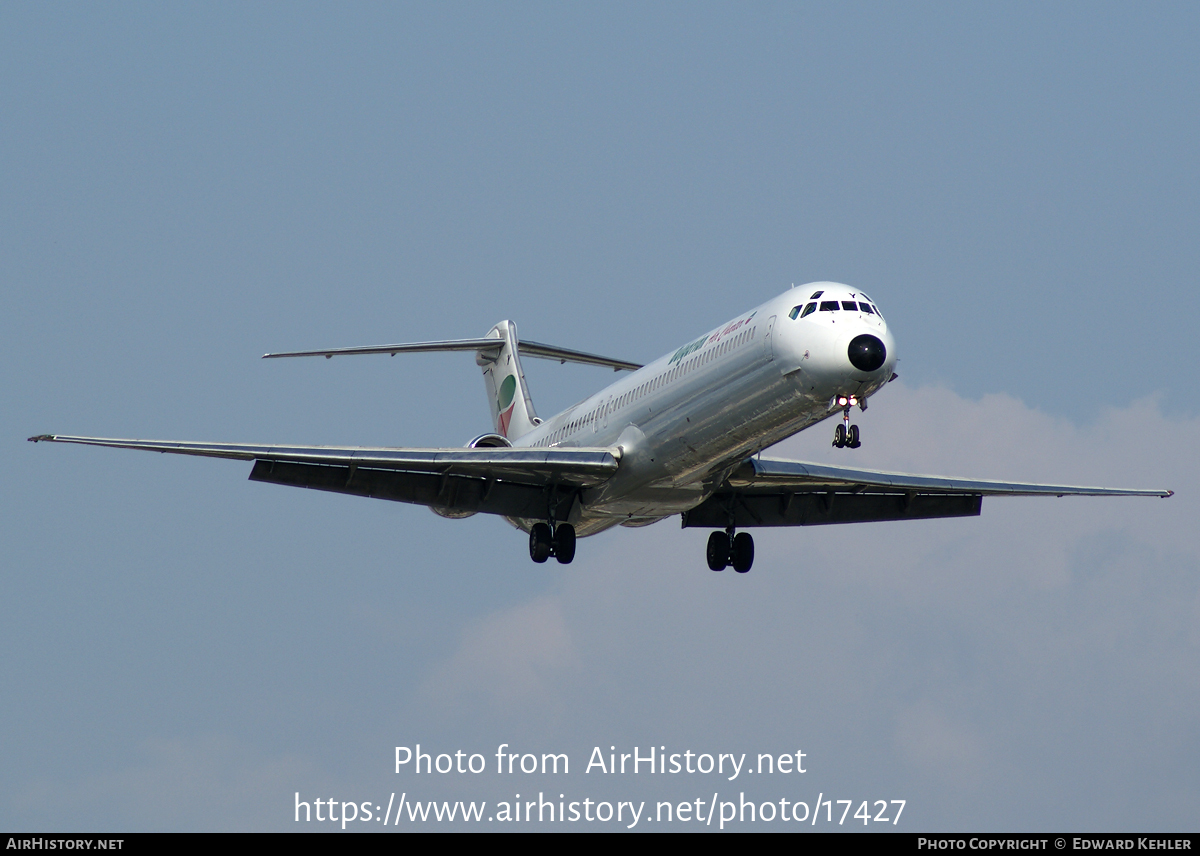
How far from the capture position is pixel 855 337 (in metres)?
25.8

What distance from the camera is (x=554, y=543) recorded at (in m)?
31.8

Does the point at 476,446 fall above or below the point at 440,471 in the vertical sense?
above

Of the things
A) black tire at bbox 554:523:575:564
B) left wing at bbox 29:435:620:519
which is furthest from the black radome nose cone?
Result: black tire at bbox 554:523:575:564

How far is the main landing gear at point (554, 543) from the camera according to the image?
104 feet

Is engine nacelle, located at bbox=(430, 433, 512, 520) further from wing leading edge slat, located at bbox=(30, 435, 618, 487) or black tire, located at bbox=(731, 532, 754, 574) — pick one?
black tire, located at bbox=(731, 532, 754, 574)

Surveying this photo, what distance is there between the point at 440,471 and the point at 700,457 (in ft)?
17.2

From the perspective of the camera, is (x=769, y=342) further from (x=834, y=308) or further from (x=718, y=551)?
(x=718, y=551)

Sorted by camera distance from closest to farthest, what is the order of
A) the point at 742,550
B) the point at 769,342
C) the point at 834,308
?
the point at 834,308
the point at 769,342
the point at 742,550

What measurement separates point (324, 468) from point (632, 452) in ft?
18.6

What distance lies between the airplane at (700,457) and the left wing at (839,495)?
0.12 ft

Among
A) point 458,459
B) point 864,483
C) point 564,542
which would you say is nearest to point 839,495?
point 864,483

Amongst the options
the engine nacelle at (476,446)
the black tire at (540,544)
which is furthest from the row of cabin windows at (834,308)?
the engine nacelle at (476,446)
